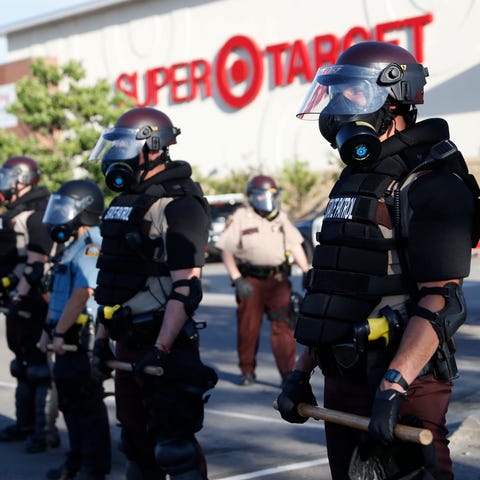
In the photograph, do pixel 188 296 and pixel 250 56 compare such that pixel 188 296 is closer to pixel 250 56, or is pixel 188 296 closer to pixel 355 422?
pixel 355 422

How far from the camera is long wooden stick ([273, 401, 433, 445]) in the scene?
10.3ft

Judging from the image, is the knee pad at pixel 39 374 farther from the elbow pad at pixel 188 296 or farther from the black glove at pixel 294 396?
the black glove at pixel 294 396

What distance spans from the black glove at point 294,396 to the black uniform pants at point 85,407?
2629mm

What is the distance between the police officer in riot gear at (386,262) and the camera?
3293 millimetres

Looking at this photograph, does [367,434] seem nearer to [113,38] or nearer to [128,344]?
[128,344]

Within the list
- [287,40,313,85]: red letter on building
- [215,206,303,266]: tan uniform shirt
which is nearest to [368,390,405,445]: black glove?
[215,206,303,266]: tan uniform shirt

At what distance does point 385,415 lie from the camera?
3.19m

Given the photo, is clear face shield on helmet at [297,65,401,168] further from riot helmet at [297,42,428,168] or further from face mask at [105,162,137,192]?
face mask at [105,162,137,192]

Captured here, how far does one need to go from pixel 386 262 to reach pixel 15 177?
497 cm

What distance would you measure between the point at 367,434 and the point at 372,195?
0.78 metres

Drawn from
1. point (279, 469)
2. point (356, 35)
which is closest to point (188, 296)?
point (279, 469)

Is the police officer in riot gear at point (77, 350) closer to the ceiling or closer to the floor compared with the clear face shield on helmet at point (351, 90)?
closer to the floor

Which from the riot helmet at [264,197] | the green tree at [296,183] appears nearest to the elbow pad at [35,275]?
the riot helmet at [264,197]

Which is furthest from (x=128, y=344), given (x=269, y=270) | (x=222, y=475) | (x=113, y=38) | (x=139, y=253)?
(x=113, y=38)
